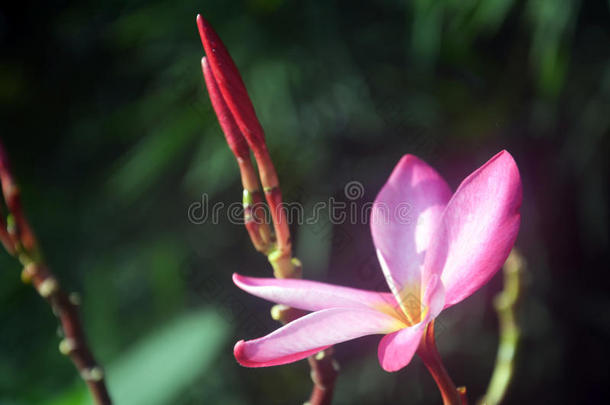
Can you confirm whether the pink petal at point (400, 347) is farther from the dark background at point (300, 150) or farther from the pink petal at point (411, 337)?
the dark background at point (300, 150)

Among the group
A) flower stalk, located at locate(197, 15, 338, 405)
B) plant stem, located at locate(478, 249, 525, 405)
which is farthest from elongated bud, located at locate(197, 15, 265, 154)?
plant stem, located at locate(478, 249, 525, 405)

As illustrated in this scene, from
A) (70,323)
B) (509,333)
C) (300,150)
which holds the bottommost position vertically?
(509,333)

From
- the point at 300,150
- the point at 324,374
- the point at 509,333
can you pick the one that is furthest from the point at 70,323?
the point at 300,150

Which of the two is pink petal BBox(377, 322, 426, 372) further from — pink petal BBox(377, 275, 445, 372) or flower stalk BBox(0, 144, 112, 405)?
flower stalk BBox(0, 144, 112, 405)

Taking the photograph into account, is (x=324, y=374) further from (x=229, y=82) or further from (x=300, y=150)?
(x=300, y=150)

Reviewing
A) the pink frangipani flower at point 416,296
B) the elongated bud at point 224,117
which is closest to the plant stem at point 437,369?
the pink frangipani flower at point 416,296

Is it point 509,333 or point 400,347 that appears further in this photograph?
point 509,333
